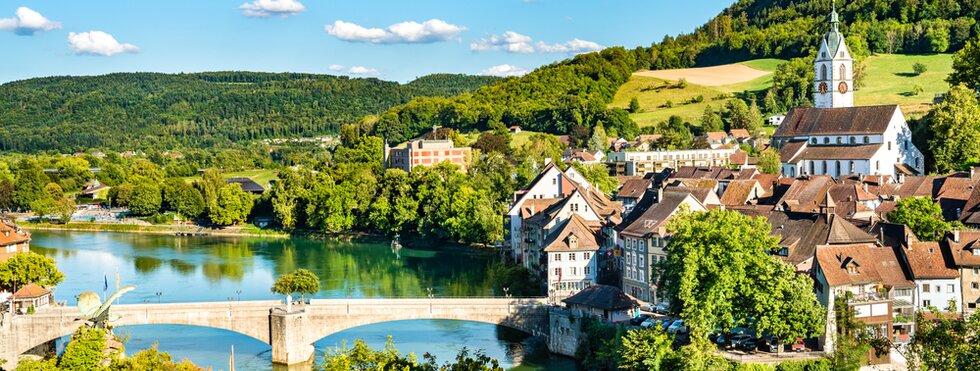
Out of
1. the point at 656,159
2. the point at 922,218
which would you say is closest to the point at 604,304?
the point at 922,218

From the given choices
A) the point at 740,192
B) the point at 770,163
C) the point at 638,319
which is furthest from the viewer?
the point at 770,163

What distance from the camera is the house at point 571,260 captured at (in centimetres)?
5631

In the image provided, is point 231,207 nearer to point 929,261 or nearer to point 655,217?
point 655,217

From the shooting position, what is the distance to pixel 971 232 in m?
46.6

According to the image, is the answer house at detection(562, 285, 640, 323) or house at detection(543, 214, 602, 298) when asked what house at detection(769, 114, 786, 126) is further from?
house at detection(562, 285, 640, 323)

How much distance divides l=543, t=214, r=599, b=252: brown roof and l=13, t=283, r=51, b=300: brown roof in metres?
23.5

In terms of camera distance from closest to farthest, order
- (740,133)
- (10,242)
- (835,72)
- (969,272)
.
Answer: (969,272), (10,242), (835,72), (740,133)

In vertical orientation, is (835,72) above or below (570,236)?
above

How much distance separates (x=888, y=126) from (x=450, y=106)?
80.7 meters

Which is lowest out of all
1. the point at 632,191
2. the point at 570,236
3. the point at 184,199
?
the point at 184,199

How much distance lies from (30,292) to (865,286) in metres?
35.9

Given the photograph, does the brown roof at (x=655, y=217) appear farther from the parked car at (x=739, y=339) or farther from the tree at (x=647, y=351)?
the tree at (x=647, y=351)

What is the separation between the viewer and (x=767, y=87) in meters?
132

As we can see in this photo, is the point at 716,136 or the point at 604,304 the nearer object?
the point at 604,304
